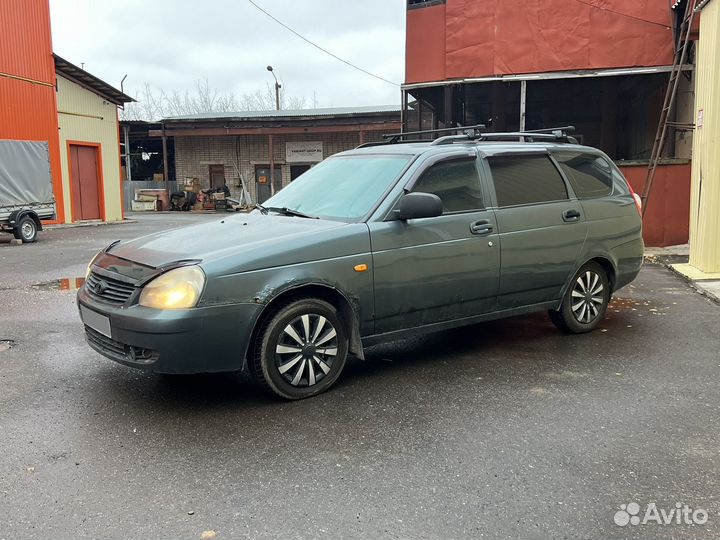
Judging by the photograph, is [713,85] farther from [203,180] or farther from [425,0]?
[203,180]

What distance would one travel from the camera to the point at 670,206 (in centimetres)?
1182

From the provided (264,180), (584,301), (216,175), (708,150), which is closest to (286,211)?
(584,301)

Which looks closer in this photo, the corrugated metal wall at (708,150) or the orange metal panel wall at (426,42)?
the corrugated metal wall at (708,150)

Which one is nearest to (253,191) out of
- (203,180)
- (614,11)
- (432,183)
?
(203,180)

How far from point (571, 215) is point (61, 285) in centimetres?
695

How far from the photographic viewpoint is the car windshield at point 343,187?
4815 millimetres

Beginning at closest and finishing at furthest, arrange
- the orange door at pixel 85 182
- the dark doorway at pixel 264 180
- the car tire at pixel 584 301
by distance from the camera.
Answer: the car tire at pixel 584 301 < the orange door at pixel 85 182 < the dark doorway at pixel 264 180

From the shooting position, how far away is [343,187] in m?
5.12

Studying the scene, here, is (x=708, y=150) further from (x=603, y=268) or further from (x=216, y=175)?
(x=216, y=175)

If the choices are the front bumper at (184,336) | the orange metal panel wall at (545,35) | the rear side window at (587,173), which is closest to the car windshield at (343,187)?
the front bumper at (184,336)

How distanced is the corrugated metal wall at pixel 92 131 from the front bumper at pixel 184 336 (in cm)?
2012

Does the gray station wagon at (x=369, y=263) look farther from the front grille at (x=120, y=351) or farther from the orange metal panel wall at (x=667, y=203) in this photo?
the orange metal panel wall at (x=667, y=203)

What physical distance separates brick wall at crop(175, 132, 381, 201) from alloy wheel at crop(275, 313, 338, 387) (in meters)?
29.4

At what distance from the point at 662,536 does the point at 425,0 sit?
12.5 metres
